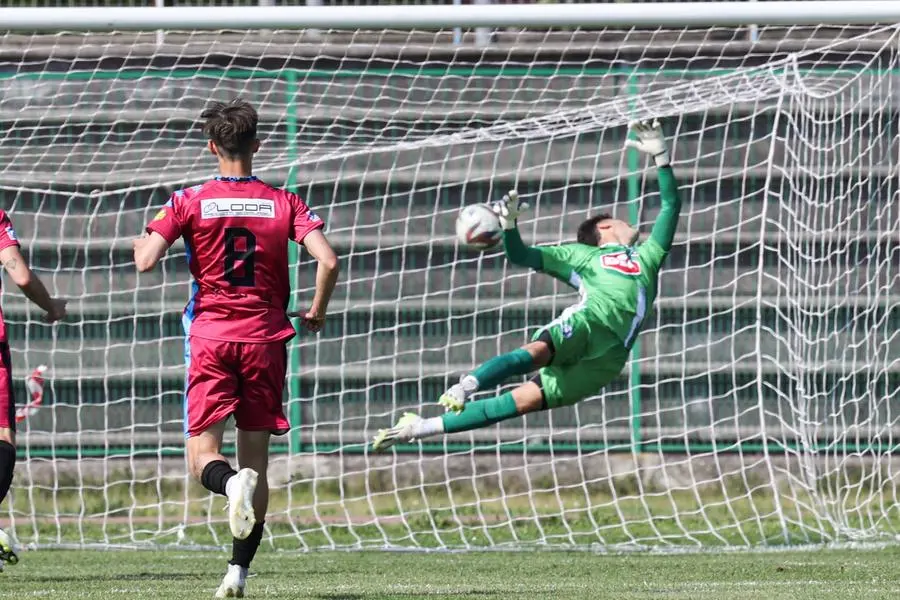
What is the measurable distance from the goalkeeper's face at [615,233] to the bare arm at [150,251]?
9.89 ft

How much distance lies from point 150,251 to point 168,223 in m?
0.14

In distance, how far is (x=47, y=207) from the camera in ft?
32.7

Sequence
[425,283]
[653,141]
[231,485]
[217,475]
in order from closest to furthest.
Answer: [231,485]
[217,475]
[653,141]
[425,283]

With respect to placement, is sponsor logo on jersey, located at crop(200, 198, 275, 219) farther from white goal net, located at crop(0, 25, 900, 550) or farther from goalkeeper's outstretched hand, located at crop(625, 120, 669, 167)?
white goal net, located at crop(0, 25, 900, 550)

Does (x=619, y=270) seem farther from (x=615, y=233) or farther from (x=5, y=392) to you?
(x=5, y=392)

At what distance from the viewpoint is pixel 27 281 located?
17.0 ft

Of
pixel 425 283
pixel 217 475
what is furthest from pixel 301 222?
pixel 425 283

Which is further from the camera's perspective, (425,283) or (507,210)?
(425,283)

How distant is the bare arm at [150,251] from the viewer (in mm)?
4867

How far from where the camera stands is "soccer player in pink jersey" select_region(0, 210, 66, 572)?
521 centimetres

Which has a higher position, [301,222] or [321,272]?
[301,222]

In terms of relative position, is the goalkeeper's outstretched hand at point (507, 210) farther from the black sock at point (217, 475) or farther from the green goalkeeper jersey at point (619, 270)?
the black sock at point (217, 475)

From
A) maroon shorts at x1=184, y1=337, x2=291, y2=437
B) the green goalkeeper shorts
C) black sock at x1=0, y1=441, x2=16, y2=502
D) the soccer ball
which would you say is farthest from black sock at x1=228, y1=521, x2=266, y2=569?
the green goalkeeper shorts

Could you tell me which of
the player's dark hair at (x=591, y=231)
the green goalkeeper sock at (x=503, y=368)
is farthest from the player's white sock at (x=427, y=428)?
the player's dark hair at (x=591, y=231)
